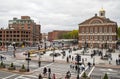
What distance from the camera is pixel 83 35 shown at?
381ft

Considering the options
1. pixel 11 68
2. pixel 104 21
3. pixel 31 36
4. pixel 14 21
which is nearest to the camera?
pixel 11 68

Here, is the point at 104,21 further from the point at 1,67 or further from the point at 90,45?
the point at 1,67

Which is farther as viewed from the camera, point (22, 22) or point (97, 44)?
point (22, 22)

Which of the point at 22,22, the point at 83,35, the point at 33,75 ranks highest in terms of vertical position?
the point at 22,22

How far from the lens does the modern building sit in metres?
108

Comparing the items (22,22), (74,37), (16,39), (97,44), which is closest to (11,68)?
(97,44)

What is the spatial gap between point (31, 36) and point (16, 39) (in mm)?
12490

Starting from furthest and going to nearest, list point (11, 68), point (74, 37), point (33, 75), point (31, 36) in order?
1. point (74, 37)
2. point (31, 36)
3. point (11, 68)
4. point (33, 75)

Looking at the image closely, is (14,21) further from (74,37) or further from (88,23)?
(88,23)

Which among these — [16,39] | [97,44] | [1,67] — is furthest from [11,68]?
[16,39]

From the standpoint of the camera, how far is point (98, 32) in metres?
112

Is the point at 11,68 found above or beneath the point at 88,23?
beneath

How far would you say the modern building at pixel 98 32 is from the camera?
107688 mm

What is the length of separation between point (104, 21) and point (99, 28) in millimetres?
4137
